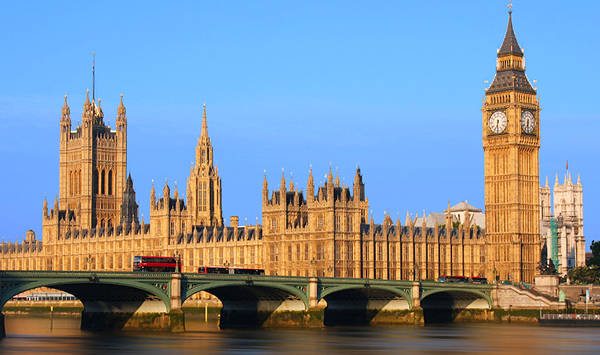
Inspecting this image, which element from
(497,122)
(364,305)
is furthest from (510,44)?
(364,305)

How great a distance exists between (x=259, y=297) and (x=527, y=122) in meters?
Result: 49.9

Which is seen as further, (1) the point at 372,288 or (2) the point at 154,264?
(2) the point at 154,264

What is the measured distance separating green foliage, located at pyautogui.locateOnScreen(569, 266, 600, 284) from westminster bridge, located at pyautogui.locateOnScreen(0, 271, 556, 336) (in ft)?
114

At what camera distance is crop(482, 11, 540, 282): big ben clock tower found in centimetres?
14512

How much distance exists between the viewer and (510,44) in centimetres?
14925

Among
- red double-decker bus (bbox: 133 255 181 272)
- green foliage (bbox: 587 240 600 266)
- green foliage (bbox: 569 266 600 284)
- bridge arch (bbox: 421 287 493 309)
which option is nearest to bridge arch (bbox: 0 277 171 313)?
red double-decker bus (bbox: 133 255 181 272)

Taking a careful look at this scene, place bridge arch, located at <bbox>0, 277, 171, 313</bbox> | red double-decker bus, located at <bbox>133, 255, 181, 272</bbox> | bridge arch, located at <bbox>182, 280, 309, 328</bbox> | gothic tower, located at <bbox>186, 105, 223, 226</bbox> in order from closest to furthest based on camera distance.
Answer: bridge arch, located at <bbox>0, 277, 171, 313</bbox>
bridge arch, located at <bbox>182, 280, 309, 328</bbox>
red double-decker bus, located at <bbox>133, 255, 181, 272</bbox>
gothic tower, located at <bbox>186, 105, 223, 226</bbox>

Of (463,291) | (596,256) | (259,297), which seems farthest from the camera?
(596,256)

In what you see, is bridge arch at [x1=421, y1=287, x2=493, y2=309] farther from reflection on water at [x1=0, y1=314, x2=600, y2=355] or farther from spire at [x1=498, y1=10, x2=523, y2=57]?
spire at [x1=498, y1=10, x2=523, y2=57]

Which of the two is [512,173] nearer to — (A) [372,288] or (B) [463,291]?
(B) [463,291]

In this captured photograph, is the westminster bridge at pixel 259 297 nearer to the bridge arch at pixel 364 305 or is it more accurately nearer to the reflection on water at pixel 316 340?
the bridge arch at pixel 364 305

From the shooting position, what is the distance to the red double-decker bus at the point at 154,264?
112312 millimetres

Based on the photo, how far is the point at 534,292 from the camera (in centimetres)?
12531

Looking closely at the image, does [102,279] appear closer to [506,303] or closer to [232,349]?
[232,349]
